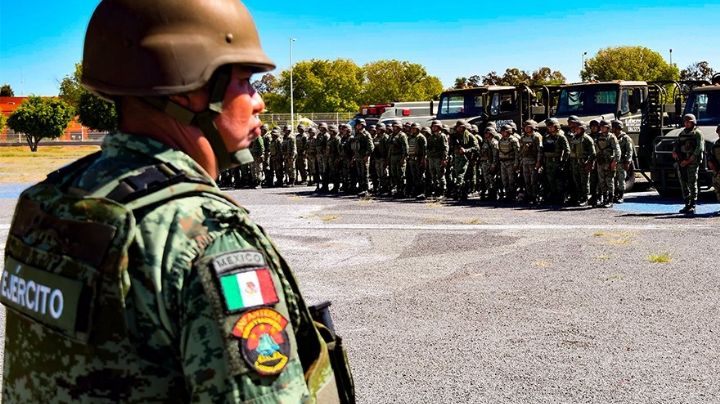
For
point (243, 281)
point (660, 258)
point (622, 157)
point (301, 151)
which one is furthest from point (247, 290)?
point (301, 151)

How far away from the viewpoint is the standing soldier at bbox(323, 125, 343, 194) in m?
19.4

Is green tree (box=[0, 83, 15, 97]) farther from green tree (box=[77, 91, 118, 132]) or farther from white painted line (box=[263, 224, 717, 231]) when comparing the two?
white painted line (box=[263, 224, 717, 231])

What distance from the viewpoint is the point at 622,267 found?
8602 mm

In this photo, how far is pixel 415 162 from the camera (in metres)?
17.9

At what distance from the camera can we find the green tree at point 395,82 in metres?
80.7

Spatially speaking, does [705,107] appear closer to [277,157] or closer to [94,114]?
[277,157]

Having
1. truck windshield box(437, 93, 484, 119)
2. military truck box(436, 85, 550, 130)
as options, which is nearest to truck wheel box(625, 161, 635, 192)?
military truck box(436, 85, 550, 130)

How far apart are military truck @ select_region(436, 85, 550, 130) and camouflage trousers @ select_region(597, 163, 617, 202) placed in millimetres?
4796

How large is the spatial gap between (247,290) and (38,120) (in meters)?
53.1

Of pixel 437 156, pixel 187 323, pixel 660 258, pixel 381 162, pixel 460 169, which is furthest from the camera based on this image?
pixel 381 162

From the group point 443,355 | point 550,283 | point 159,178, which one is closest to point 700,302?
point 550,283

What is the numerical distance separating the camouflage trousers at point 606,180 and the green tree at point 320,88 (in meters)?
65.2

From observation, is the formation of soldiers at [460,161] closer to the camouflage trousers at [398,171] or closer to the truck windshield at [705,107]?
the camouflage trousers at [398,171]

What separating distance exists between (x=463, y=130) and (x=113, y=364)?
A: 15.9m
